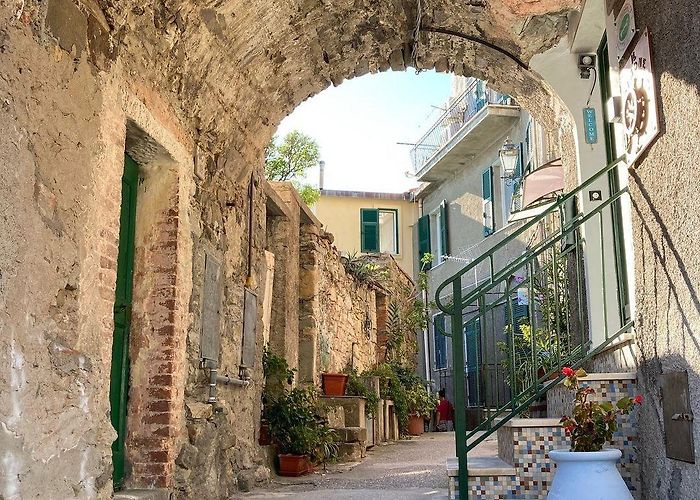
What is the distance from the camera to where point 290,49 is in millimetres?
5180

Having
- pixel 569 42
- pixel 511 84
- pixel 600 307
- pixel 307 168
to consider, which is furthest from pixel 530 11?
pixel 307 168

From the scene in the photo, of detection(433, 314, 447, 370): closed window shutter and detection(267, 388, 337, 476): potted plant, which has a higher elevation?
detection(433, 314, 447, 370): closed window shutter

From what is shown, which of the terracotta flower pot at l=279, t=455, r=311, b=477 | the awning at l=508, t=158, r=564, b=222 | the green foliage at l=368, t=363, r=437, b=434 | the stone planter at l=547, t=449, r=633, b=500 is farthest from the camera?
the green foliage at l=368, t=363, r=437, b=434

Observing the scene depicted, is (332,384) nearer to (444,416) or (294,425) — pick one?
(294,425)

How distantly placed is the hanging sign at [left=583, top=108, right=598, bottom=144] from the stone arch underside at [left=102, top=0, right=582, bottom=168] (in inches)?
14.1

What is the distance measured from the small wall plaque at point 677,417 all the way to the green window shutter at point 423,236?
14.3 metres

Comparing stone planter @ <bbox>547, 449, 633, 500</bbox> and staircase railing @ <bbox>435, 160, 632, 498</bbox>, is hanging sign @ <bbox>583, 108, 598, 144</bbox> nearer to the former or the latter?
staircase railing @ <bbox>435, 160, 632, 498</bbox>

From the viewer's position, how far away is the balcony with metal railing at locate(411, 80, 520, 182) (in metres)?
13.4

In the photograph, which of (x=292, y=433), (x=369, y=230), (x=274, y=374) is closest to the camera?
(x=292, y=433)

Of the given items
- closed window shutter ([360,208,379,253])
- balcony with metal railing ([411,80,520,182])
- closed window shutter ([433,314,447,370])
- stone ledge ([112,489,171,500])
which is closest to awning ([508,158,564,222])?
stone ledge ([112,489,171,500])

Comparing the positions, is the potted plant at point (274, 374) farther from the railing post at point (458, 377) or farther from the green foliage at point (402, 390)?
the green foliage at point (402, 390)

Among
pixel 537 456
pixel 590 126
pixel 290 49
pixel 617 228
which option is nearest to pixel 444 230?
pixel 590 126

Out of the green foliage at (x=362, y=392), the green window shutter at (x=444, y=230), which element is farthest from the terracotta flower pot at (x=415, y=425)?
the green window shutter at (x=444, y=230)

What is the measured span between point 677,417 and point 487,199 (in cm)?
1167
